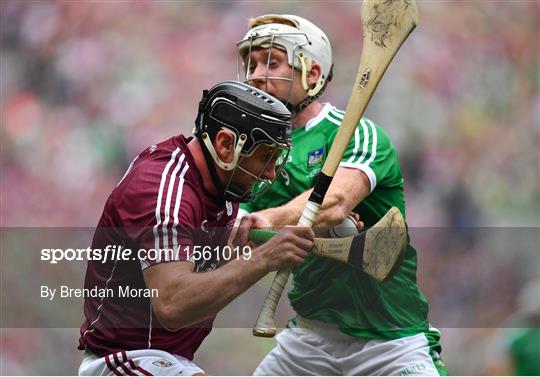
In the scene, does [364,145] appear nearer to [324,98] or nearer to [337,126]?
[337,126]

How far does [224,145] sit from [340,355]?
133cm

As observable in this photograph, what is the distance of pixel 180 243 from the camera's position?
277cm

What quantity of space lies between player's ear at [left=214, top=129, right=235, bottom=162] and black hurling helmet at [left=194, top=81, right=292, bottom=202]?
0.04 feet

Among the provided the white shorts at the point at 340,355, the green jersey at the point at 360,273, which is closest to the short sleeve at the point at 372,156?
the green jersey at the point at 360,273

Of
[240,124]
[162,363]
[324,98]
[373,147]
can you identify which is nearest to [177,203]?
[240,124]

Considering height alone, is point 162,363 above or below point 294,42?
below

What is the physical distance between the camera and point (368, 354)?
153 inches

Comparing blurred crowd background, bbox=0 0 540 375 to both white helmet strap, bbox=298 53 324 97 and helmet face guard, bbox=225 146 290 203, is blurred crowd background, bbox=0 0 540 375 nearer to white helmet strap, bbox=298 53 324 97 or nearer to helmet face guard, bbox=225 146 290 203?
white helmet strap, bbox=298 53 324 97

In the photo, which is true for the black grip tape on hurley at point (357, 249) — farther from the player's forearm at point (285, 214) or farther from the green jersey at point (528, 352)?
the green jersey at point (528, 352)

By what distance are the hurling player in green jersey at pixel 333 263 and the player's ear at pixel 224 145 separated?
74cm

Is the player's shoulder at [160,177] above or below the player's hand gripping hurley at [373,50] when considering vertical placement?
below

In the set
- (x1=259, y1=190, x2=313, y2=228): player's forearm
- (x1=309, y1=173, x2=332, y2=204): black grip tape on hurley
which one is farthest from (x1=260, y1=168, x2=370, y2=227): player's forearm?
(x1=309, y1=173, x2=332, y2=204): black grip tape on hurley

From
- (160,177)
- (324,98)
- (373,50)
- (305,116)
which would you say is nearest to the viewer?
(160,177)

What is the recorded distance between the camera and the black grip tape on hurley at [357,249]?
11.2 feet
